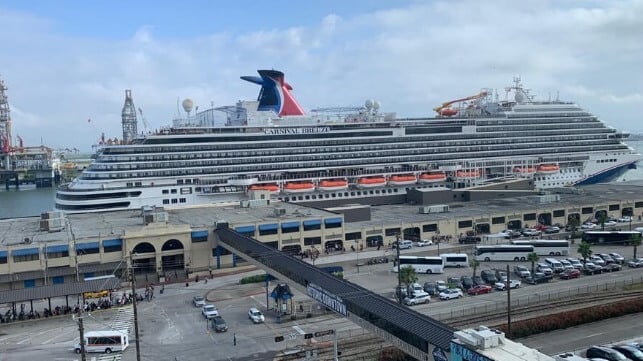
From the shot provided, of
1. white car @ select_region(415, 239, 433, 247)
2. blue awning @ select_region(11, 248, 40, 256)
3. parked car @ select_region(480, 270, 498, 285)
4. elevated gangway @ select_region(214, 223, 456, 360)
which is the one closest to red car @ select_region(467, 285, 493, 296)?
parked car @ select_region(480, 270, 498, 285)

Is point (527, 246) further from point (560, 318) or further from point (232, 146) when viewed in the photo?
point (232, 146)

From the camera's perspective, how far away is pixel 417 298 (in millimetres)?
26297

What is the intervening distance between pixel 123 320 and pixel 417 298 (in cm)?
1330

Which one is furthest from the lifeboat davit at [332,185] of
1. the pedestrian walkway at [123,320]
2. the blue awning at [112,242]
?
the pedestrian walkway at [123,320]

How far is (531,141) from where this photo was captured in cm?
6194

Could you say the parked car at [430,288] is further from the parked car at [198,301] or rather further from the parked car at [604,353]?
the parked car at [198,301]

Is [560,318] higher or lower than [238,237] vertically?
lower

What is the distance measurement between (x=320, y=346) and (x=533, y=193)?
41.4m

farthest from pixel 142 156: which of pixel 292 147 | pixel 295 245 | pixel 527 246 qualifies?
pixel 527 246

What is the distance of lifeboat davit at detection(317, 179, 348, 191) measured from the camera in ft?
168

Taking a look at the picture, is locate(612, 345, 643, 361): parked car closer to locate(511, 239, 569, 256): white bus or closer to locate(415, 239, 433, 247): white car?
A: locate(511, 239, 569, 256): white bus

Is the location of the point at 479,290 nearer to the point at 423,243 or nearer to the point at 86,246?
the point at 423,243

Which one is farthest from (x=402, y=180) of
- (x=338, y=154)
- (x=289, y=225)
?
(x=289, y=225)

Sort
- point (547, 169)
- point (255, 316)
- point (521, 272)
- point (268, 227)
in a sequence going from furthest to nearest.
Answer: point (547, 169) < point (268, 227) < point (521, 272) < point (255, 316)
